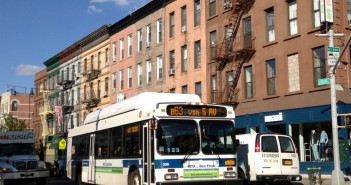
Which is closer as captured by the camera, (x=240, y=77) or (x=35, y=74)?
(x=240, y=77)

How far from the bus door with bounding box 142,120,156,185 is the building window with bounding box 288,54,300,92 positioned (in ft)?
49.3

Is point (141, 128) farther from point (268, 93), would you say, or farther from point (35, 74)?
point (35, 74)

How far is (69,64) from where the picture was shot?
60250 mm

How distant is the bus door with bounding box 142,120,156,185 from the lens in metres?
13.5

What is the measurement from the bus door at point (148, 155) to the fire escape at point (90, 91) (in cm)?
3750

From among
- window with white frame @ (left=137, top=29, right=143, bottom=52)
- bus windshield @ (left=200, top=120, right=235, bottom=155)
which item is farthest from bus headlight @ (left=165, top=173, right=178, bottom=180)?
window with white frame @ (left=137, top=29, right=143, bottom=52)

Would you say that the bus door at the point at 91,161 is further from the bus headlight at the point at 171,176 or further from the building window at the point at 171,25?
the building window at the point at 171,25

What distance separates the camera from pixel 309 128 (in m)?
26.8

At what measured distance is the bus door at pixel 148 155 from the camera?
13480 millimetres

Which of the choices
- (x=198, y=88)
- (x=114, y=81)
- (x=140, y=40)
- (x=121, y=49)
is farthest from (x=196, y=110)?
(x=114, y=81)

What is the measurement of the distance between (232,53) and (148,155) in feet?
61.6

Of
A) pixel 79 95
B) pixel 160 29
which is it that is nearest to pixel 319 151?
pixel 160 29

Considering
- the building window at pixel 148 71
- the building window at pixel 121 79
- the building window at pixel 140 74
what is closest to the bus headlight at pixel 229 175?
the building window at pixel 148 71

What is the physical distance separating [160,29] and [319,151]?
19794 mm
